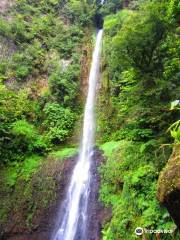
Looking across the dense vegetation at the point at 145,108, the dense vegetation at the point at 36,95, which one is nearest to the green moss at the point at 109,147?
the dense vegetation at the point at 36,95

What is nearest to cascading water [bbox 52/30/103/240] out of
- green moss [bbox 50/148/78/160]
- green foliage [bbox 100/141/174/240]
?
green moss [bbox 50/148/78/160]

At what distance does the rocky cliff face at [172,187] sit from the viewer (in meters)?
4.78

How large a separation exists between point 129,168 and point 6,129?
22.0 feet

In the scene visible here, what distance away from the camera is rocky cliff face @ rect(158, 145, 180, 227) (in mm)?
4781

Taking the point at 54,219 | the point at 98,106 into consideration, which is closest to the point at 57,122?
the point at 98,106

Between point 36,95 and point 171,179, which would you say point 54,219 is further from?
point 171,179

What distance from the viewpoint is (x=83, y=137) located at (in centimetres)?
1756

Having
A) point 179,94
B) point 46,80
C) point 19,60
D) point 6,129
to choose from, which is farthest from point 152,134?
point 19,60

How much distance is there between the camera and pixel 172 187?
15.7ft

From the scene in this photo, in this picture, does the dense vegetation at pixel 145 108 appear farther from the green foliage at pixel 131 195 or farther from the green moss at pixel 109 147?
the green moss at pixel 109 147

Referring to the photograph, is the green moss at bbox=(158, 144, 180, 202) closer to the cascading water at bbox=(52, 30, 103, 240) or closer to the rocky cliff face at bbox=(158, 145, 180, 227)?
the rocky cliff face at bbox=(158, 145, 180, 227)

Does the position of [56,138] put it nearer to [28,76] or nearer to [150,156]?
[28,76]

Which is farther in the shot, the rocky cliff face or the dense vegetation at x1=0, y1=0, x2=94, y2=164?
the dense vegetation at x1=0, y1=0, x2=94, y2=164

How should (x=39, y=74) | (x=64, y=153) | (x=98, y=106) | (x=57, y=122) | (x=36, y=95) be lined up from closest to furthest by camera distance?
(x=64, y=153) < (x=57, y=122) < (x=98, y=106) < (x=36, y=95) < (x=39, y=74)
